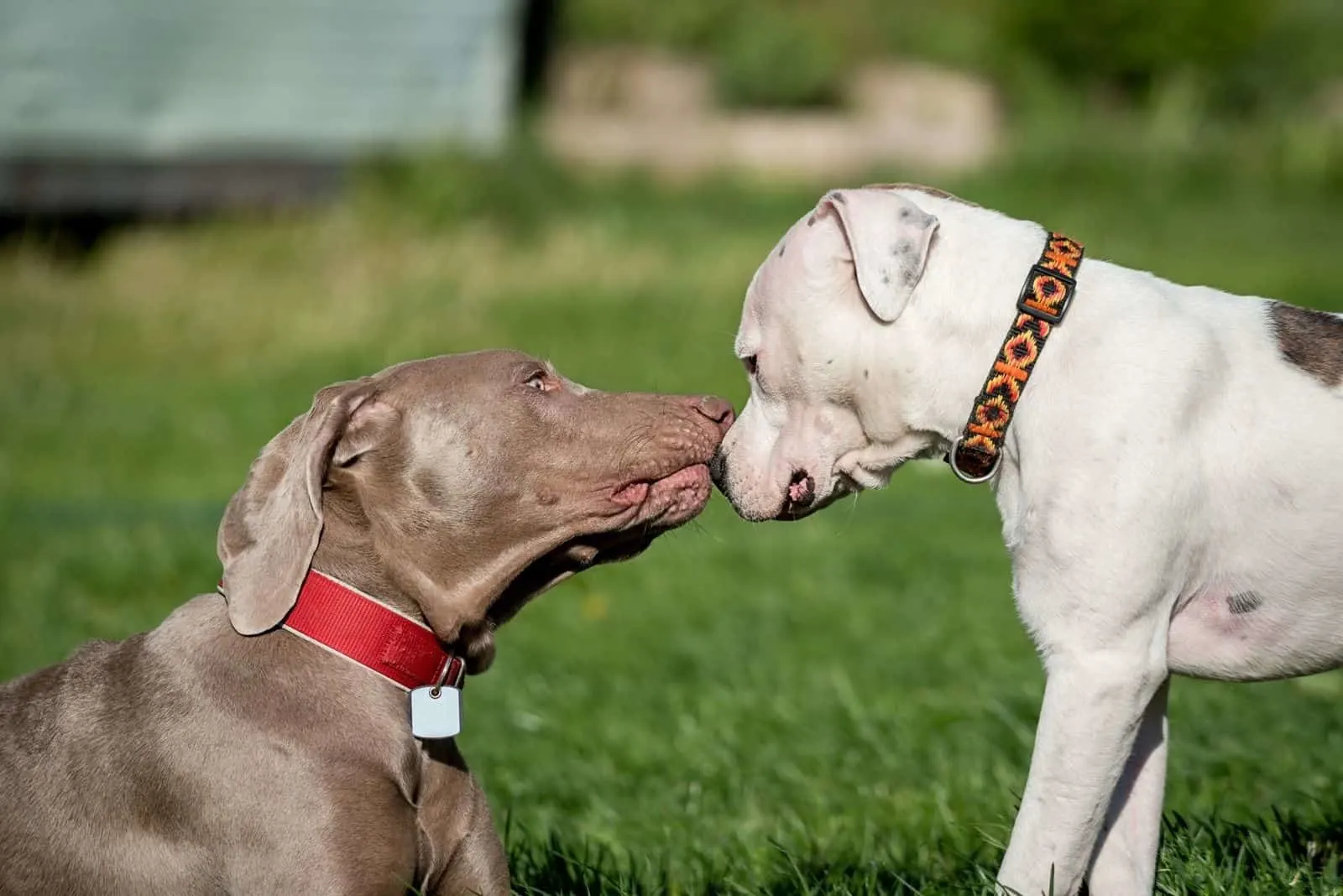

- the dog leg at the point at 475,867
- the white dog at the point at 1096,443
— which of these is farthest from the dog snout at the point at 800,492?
the dog leg at the point at 475,867

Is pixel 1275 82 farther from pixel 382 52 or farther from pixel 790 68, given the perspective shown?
pixel 382 52

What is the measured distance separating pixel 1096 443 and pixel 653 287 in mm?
13570

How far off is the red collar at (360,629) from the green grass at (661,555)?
74 cm

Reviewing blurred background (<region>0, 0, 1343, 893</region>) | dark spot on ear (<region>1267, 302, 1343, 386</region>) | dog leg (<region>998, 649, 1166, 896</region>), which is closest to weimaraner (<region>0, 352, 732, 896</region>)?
blurred background (<region>0, 0, 1343, 893</region>)

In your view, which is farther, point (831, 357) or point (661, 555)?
point (661, 555)

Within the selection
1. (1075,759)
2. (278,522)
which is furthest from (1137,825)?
(278,522)

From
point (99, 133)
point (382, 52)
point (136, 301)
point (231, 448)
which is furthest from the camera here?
point (382, 52)

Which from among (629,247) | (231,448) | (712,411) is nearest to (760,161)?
(629,247)

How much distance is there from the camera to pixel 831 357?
4379 mm

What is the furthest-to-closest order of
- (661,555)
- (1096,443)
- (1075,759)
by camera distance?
(661,555), (1096,443), (1075,759)

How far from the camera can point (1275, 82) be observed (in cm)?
2598

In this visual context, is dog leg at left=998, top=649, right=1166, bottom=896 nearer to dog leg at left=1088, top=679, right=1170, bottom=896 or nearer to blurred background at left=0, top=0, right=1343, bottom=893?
blurred background at left=0, top=0, right=1343, bottom=893

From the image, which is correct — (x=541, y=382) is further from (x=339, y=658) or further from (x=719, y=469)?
(x=339, y=658)

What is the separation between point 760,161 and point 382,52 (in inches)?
215
